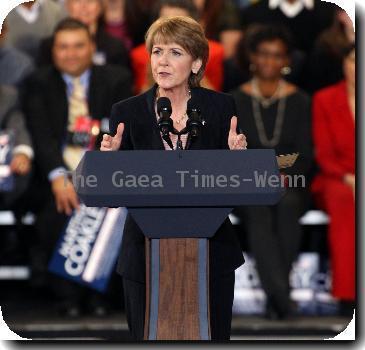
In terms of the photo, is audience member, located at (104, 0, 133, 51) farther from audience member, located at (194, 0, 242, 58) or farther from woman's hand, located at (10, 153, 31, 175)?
woman's hand, located at (10, 153, 31, 175)

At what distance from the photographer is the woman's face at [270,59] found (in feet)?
15.9

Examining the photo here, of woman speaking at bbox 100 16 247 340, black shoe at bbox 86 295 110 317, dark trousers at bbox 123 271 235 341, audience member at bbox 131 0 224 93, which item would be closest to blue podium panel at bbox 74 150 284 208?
woman speaking at bbox 100 16 247 340

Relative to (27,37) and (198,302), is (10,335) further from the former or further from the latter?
(198,302)

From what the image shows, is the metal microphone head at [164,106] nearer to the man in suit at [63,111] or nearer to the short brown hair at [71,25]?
the man in suit at [63,111]

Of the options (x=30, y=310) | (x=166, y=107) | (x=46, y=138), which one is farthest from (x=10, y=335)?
(x=166, y=107)

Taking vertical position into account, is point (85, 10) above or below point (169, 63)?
above

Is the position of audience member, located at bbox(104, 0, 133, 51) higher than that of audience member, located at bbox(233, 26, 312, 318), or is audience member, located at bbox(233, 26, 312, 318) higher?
audience member, located at bbox(104, 0, 133, 51)

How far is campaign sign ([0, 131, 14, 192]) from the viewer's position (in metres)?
4.83

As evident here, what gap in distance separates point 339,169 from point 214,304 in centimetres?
199

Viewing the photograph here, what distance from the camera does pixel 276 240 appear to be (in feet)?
15.7

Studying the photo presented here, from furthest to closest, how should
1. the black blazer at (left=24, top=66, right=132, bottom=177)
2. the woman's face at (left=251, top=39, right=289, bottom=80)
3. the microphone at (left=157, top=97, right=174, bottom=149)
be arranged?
the woman's face at (left=251, top=39, right=289, bottom=80) → the black blazer at (left=24, top=66, right=132, bottom=177) → the microphone at (left=157, top=97, right=174, bottom=149)

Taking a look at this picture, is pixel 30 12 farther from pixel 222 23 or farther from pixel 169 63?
pixel 169 63

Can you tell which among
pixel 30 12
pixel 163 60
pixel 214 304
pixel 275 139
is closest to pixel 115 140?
pixel 163 60

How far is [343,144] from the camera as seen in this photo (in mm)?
4855
